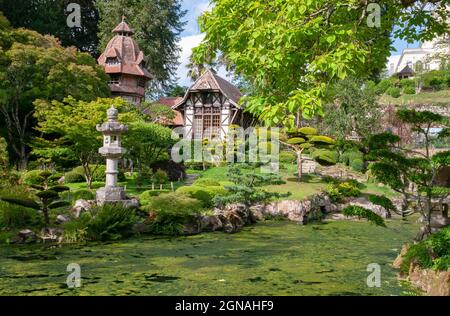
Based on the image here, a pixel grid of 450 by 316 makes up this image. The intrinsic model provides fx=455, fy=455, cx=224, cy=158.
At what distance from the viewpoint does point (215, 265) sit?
35.9ft


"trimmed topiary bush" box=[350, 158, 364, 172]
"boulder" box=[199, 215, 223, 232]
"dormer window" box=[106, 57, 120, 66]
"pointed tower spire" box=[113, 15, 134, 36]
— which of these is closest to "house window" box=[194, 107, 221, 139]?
"dormer window" box=[106, 57, 120, 66]

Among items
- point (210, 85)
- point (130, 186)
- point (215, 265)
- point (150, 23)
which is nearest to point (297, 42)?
point (215, 265)

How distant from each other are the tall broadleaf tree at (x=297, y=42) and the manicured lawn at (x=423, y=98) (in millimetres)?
36851

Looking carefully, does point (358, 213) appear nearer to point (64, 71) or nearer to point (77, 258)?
point (77, 258)

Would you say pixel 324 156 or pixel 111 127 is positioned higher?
pixel 111 127

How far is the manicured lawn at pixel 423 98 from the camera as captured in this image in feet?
142

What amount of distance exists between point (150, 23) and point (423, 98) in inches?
1083

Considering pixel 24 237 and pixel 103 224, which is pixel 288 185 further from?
pixel 24 237

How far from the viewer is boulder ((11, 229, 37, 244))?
13430 millimetres

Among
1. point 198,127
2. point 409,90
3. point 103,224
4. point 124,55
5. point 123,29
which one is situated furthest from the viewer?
point 409,90

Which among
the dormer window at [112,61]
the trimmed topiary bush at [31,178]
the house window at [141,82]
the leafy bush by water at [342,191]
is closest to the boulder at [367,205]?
the leafy bush by water at [342,191]

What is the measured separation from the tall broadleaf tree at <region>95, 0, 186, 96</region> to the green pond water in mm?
30425

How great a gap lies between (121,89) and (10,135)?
37.5 feet

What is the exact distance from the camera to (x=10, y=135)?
2678 centimetres
